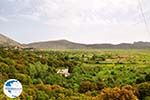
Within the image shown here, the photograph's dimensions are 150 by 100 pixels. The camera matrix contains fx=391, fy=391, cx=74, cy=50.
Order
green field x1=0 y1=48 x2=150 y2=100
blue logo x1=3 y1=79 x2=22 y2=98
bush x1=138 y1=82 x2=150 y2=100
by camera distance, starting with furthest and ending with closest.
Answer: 1. green field x1=0 y1=48 x2=150 y2=100
2. bush x1=138 y1=82 x2=150 y2=100
3. blue logo x1=3 y1=79 x2=22 y2=98

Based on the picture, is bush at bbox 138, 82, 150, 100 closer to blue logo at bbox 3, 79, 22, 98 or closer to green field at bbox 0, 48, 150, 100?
green field at bbox 0, 48, 150, 100

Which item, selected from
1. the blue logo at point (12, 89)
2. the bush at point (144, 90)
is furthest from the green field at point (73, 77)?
the blue logo at point (12, 89)

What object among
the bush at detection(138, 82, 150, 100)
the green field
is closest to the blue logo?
the green field

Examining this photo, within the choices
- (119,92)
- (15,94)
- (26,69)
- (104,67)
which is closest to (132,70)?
(104,67)

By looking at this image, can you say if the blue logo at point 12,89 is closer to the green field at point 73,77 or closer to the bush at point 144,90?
the green field at point 73,77

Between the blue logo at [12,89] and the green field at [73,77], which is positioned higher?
the blue logo at [12,89]

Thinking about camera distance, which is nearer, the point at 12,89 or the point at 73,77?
the point at 12,89

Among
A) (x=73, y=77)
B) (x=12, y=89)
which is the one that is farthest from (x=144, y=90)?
(x=12, y=89)

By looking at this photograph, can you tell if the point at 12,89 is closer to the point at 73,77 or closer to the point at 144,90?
the point at 144,90

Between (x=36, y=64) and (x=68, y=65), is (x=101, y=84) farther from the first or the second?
(x=68, y=65)
